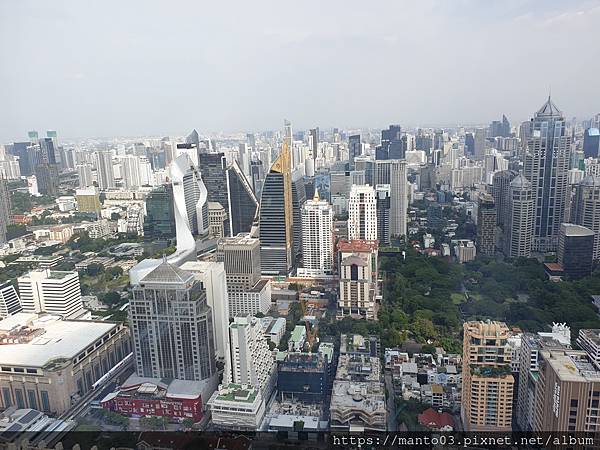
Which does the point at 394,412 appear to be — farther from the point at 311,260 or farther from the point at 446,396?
the point at 311,260

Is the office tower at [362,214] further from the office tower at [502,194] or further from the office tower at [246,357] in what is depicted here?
the office tower at [246,357]

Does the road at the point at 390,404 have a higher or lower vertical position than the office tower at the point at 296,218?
lower

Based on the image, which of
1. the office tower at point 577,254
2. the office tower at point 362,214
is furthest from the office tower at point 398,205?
the office tower at point 577,254

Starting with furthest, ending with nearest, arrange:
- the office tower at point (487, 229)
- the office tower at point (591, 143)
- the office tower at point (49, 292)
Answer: the office tower at point (487, 229), the office tower at point (591, 143), the office tower at point (49, 292)

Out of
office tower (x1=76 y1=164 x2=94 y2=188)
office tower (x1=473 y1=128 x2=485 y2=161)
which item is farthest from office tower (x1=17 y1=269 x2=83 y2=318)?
office tower (x1=473 y1=128 x2=485 y2=161)

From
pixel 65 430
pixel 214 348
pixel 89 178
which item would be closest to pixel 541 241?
pixel 214 348

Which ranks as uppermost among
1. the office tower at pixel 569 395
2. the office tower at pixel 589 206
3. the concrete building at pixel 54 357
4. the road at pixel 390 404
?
the office tower at pixel 589 206

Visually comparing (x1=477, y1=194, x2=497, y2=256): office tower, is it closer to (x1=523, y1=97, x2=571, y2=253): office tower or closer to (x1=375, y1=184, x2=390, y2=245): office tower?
(x1=523, y1=97, x2=571, y2=253): office tower
